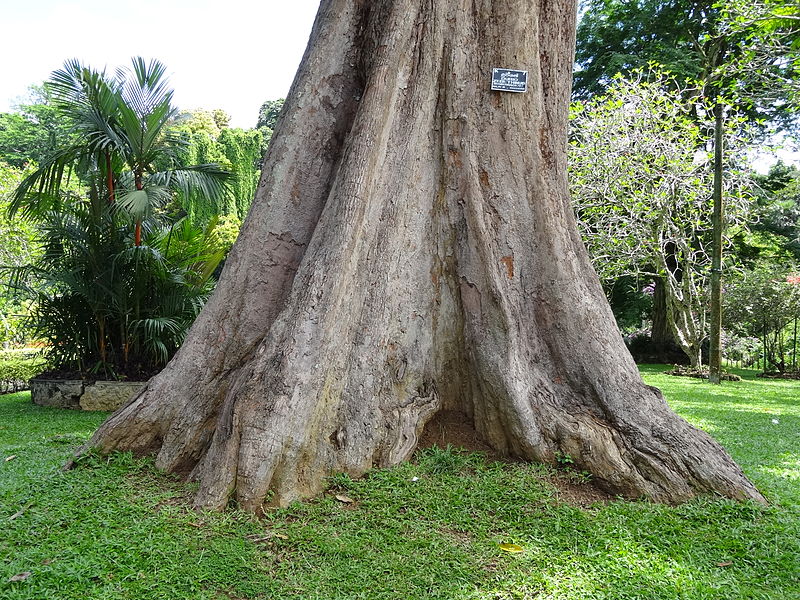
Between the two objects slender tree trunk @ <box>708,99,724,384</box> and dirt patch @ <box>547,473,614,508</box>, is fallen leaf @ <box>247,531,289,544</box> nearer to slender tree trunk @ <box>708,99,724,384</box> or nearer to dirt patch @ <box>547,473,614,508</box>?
dirt patch @ <box>547,473,614,508</box>

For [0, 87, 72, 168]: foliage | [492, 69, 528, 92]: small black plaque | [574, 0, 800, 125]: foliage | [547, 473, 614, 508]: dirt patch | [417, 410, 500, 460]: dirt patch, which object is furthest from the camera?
[0, 87, 72, 168]: foliage

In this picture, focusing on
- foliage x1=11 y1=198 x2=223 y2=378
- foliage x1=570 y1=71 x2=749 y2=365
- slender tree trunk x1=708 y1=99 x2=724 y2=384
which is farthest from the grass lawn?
foliage x1=570 y1=71 x2=749 y2=365

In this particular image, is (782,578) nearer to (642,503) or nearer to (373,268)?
(642,503)

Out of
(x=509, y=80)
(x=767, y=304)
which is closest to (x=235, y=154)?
(x=767, y=304)

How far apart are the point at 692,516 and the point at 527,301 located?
5.13ft

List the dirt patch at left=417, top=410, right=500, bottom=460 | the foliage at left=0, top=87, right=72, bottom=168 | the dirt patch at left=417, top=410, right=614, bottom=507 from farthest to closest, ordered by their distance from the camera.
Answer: the foliage at left=0, top=87, right=72, bottom=168 → the dirt patch at left=417, top=410, right=500, bottom=460 → the dirt patch at left=417, top=410, right=614, bottom=507

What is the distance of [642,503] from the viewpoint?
3.51m

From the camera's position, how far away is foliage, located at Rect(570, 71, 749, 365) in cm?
1327

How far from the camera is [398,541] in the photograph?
122 inches

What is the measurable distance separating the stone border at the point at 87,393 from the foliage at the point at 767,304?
14.0 meters

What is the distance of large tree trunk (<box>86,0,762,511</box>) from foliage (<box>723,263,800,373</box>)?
12990 millimetres

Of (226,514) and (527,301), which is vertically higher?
(527,301)

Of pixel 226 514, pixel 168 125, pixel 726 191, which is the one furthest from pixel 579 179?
pixel 226 514

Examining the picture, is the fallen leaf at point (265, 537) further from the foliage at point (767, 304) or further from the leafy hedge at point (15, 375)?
the foliage at point (767, 304)
